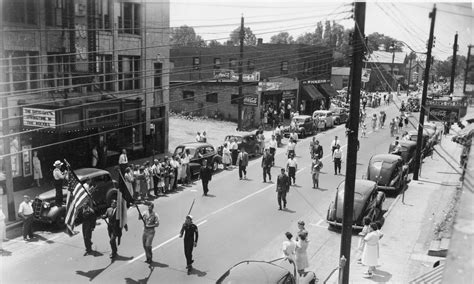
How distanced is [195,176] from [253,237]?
347 inches

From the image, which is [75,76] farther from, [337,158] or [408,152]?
[408,152]

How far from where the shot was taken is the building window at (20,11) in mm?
19984

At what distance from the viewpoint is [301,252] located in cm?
1240

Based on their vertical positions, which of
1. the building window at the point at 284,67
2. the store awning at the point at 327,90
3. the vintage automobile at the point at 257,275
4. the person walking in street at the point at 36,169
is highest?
the building window at the point at 284,67

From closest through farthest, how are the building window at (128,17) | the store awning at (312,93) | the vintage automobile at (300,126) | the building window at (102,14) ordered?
the building window at (102,14), the building window at (128,17), the vintage automobile at (300,126), the store awning at (312,93)

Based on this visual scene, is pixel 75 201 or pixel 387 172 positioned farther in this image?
pixel 387 172

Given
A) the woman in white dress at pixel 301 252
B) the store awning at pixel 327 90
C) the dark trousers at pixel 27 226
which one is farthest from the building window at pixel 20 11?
the store awning at pixel 327 90

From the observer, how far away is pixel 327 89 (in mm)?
Answer: 58000

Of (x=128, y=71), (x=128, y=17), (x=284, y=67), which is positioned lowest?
(x=128, y=71)

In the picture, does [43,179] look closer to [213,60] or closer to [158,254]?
[158,254]

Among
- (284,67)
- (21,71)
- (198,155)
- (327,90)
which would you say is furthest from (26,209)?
(327,90)

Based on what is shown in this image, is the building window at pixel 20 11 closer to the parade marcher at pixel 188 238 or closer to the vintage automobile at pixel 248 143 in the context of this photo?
the vintage automobile at pixel 248 143

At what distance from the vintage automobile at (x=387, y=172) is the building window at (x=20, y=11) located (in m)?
16.8

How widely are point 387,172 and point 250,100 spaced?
64.7ft
